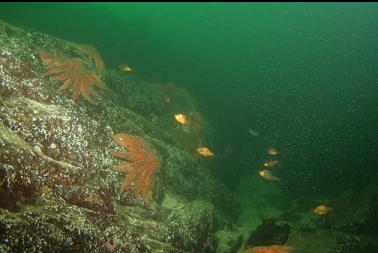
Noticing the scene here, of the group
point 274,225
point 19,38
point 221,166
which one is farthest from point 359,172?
point 19,38

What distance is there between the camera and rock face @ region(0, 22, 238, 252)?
420 cm

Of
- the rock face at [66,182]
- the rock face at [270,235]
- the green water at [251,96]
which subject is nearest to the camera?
the rock face at [66,182]

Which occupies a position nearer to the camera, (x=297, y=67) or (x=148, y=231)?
(x=148, y=231)

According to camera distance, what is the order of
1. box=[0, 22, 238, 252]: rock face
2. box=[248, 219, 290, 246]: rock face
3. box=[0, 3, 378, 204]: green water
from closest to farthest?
box=[0, 22, 238, 252]: rock face, box=[248, 219, 290, 246]: rock face, box=[0, 3, 378, 204]: green water

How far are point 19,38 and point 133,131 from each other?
3.90 m

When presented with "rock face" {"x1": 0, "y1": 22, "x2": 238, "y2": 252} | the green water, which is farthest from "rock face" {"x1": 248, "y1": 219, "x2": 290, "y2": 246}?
the green water

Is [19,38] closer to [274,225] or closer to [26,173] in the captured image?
[26,173]

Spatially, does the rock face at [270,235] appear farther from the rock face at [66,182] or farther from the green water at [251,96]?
the green water at [251,96]

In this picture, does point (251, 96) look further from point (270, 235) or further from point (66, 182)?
point (66, 182)

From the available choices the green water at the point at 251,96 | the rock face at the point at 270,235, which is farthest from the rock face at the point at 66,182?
the green water at the point at 251,96

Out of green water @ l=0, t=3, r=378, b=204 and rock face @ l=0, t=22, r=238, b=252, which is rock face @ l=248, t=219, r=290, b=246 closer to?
rock face @ l=0, t=22, r=238, b=252

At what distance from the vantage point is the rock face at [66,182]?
4195mm

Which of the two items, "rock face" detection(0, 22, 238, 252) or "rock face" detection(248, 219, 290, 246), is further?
"rock face" detection(248, 219, 290, 246)

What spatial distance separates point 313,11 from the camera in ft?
377
